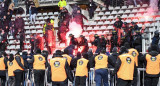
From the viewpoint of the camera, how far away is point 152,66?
11.8 metres

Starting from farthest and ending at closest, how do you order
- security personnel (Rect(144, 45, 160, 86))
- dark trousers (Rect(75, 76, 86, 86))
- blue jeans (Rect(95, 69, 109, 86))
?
1. dark trousers (Rect(75, 76, 86, 86))
2. blue jeans (Rect(95, 69, 109, 86))
3. security personnel (Rect(144, 45, 160, 86))

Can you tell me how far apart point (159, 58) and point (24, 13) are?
19787 millimetres

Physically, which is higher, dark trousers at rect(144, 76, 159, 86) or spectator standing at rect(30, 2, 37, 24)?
spectator standing at rect(30, 2, 37, 24)

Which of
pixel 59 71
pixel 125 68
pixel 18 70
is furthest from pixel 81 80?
pixel 18 70

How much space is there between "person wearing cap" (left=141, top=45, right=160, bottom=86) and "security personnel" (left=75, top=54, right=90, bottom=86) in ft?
6.83

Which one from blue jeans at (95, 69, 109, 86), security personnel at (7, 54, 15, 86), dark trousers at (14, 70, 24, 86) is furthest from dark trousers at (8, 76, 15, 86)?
blue jeans at (95, 69, 109, 86)

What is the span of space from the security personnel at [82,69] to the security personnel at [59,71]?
1248mm

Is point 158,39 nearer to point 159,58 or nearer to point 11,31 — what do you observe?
point 159,58

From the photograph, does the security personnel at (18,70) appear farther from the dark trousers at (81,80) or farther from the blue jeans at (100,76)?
the blue jeans at (100,76)

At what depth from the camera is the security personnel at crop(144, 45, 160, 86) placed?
1166 cm

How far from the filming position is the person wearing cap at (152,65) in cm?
1166

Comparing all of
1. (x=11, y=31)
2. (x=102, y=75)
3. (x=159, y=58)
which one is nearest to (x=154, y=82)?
(x=159, y=58)

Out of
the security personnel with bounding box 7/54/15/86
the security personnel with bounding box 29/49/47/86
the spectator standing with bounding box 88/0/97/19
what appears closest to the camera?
the security personnel with bounding box 29/49/47/86

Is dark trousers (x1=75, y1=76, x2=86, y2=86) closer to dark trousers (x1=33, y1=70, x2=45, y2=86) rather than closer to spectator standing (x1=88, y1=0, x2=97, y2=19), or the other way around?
dark trousers (x1=33, y1=70, x2=45, y2=86)
